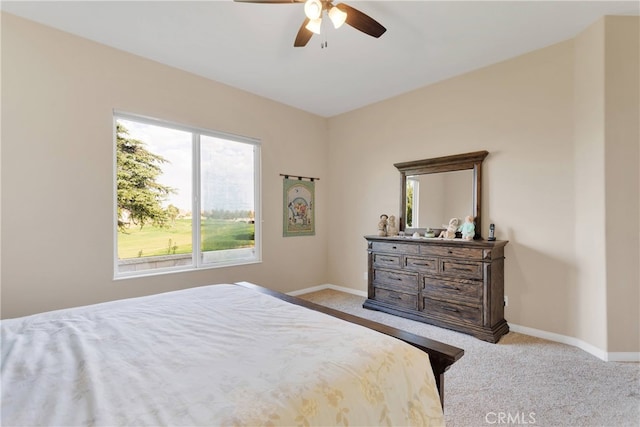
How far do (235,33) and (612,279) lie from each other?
3.89 m

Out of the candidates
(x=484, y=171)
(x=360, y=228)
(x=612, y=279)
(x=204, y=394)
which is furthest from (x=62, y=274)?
(x=612, y=279)

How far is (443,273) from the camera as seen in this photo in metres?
3.11

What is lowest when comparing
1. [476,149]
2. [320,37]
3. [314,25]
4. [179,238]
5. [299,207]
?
[179,238]

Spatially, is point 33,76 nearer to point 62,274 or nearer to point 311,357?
point 62,274

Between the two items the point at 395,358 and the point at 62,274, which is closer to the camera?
the point at 395,358

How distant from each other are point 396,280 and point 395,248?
39 cm

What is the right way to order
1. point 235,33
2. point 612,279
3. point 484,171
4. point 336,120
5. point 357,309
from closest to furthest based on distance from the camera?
point 612,279 < point 235,33 < point 484,171 < point 357,309 < point 336,120

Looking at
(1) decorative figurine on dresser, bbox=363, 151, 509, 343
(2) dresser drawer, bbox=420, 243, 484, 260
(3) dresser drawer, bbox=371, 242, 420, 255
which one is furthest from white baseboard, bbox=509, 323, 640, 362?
(3) dresser drawer, bbox=371, 242, 420, 255

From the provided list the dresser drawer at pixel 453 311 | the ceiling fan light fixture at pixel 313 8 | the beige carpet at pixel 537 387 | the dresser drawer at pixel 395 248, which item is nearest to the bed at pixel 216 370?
the beige carpet at pixel 537 387

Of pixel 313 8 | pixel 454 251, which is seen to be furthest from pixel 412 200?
pixel 313 8

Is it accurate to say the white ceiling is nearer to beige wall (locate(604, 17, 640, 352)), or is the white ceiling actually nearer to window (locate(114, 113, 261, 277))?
beige wall (locate(604, 17, 640, 352))

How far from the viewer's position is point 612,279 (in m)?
2.42

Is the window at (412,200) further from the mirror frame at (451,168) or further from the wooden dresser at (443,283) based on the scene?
the wooden dresser at (443,283)

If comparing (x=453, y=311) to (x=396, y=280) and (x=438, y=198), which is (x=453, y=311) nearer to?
(x=396, y=280)
